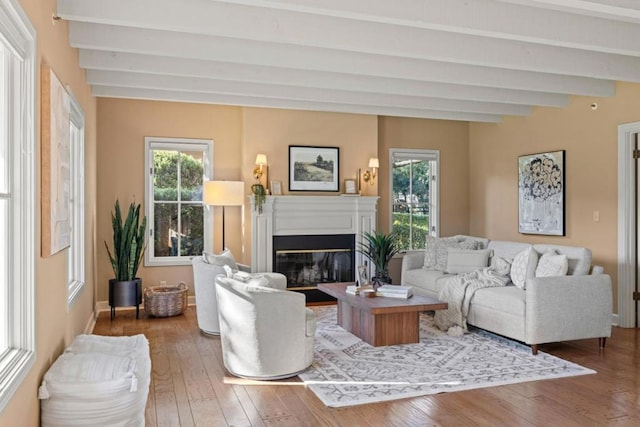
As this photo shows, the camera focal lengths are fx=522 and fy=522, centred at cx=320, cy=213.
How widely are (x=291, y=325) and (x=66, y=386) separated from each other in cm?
161

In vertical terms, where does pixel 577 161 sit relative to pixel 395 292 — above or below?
above

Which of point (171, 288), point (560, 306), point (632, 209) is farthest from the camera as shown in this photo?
point (171, 288)

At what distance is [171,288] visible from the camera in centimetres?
626

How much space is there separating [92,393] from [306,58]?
2.91 meters

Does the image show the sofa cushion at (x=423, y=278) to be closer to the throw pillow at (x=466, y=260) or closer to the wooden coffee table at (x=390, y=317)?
the throw pillow at (x=466, y=260)

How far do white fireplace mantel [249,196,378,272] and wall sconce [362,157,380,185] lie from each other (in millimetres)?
262

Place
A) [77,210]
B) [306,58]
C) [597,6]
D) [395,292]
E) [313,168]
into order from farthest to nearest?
1. [313,168]
2. [395,292]
3. [77,210]
4. [306,58]
5. [597,6]

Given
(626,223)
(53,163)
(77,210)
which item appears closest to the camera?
(53,163)

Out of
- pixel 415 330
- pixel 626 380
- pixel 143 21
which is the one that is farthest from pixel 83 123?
pixel 626 380

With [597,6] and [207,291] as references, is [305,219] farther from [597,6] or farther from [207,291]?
[597,6]

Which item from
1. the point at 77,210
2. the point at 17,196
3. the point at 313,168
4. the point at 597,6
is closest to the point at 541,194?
the point at 313,168

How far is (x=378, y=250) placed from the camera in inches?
261

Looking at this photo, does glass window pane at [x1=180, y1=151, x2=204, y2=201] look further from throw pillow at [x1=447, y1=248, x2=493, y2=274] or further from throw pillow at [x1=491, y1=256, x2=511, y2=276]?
throw pillow at [x1=491, y1=256, x2=511, y2=276]

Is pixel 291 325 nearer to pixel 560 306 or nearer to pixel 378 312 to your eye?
pixel 378 312
